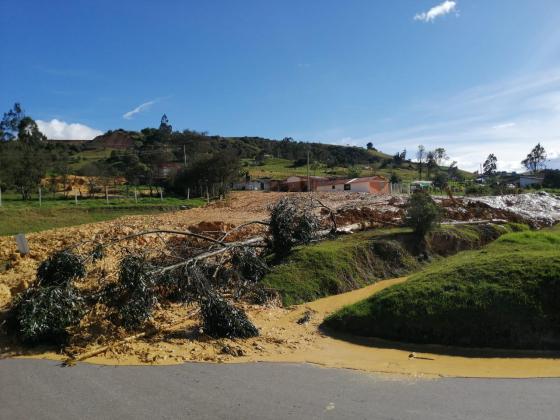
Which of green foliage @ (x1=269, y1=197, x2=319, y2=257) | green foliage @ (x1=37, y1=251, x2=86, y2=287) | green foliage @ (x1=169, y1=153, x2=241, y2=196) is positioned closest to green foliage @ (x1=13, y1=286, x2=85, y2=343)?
green foliage @ (x1=37, y1=251, x2=86, y2=287)

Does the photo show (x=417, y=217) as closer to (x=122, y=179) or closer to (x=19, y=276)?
(x=19, y=276)

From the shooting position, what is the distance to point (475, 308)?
7500 millimetres

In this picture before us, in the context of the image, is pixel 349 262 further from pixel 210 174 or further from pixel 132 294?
pixel 210 174

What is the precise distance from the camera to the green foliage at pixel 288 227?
11.9m

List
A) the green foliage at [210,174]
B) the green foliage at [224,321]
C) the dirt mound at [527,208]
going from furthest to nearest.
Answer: the green foliage at [210,174]
the dirt mound at [527,208]
the green foliage at [224,321]

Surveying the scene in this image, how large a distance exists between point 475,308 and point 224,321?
4071 millimetres

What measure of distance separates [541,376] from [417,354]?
169 centimetres

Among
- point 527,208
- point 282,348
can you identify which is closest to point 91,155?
point 527,208

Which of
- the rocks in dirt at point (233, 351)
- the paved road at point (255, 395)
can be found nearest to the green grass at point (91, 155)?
the rocks in dirt at point (233, 351)

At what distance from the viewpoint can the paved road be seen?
481cm

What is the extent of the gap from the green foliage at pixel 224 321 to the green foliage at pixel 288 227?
4162 millimetres

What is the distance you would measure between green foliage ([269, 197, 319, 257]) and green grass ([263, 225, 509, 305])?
1.07 feet

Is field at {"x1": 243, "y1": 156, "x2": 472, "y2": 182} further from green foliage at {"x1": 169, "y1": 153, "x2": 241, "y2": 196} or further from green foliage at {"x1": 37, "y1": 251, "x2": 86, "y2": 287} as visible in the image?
green foliage at {"x1": 37, "y1": 251, "x2": 86, "y2": 287}

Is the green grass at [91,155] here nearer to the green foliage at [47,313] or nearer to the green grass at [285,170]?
the green grass at [285,170]
